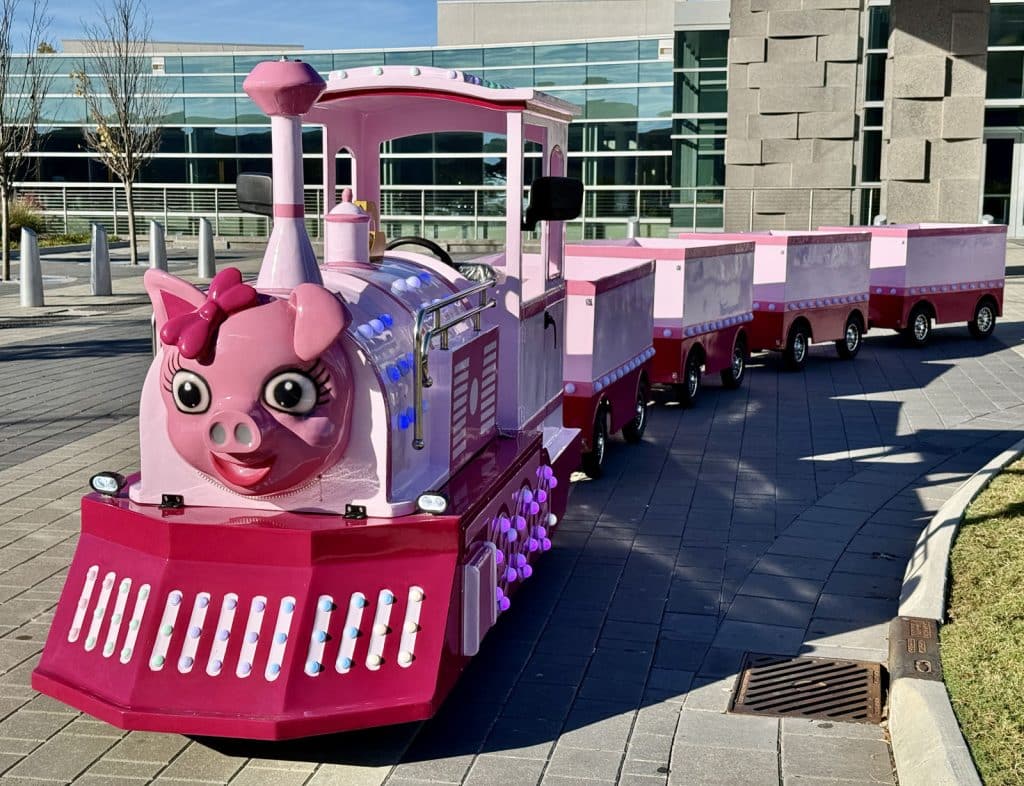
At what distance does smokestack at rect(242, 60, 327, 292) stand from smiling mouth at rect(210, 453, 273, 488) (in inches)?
30.1

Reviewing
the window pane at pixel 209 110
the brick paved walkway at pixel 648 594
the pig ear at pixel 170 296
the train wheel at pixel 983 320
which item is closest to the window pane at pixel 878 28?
the train wheel at pixel 983 320

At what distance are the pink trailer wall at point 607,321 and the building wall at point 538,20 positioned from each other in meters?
44.4

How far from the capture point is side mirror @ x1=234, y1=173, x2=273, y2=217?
6.23 m

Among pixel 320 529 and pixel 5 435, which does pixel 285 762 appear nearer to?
pixel 320 529

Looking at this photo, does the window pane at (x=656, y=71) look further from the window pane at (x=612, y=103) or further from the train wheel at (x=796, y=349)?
the train wheel at (x=796, y=349)

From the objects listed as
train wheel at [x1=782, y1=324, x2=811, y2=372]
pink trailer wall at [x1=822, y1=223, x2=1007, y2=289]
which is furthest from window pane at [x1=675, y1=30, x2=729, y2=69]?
train wheel at [x1=782, y1=324, x2=811, y2=372]

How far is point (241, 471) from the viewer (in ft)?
17.5

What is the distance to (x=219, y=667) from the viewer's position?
16.4ft

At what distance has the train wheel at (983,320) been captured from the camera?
18797 mm

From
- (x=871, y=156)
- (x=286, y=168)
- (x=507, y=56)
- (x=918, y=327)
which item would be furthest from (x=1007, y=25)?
(x=286, y=168)

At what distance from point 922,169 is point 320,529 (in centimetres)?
2069

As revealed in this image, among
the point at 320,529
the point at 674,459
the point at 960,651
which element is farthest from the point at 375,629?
the point at 674,459

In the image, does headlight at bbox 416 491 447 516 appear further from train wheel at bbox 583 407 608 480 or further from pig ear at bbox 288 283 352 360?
train wheel at bbox 583 407 608 480

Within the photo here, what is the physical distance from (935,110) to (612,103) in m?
14.6
